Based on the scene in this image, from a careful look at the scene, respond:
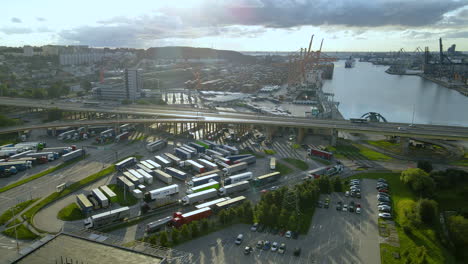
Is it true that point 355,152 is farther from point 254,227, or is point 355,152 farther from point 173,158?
point 173,158

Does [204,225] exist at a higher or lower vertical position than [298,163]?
lower

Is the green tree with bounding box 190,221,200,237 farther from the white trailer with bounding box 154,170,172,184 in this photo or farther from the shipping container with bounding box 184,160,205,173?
the shipping container with bounding box 184,160,205,173

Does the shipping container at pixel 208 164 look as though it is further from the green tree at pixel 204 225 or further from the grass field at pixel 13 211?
the grass field at pixel 13 211

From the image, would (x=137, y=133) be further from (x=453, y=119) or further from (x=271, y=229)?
(x=453, y=119)

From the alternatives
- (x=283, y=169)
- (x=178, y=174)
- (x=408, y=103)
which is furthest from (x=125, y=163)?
(x=408, y=103)

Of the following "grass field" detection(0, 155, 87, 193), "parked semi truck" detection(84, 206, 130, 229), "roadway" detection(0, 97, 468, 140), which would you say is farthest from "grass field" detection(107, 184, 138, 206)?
"roadway" detection(0, 97, 468, 140)

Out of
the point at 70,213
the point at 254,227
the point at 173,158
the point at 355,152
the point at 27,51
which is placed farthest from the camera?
the point at 27,51

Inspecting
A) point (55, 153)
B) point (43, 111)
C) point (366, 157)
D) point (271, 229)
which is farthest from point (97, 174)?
point (43, 111)
